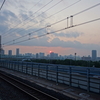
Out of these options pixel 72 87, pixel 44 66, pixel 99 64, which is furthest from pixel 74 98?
pixel 99 64

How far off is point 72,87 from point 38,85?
2.76 meters

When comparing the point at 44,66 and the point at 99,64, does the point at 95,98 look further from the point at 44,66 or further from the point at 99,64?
the point at 99,64

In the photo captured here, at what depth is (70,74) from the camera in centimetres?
972

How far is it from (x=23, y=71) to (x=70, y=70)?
1021cm

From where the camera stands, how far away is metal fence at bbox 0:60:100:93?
330 inches

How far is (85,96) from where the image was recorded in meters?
7.46

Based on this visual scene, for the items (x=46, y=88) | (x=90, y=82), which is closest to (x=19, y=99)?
(x=46, y=88)

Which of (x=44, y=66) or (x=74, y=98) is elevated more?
(x=44, y=66)

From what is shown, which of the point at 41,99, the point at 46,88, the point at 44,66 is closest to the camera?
the point at 41,99

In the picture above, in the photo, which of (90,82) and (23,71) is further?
(23,71)

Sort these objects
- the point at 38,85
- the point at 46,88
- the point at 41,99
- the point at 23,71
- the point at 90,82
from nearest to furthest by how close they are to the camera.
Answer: the point at 41,99
the point at 90,82
the point at 46,88
the point at 38,85
the point at 23,71

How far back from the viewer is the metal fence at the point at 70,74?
8.39m

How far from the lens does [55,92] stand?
8523 millimetres

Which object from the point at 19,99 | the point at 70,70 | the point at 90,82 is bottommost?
the point at 19,99
